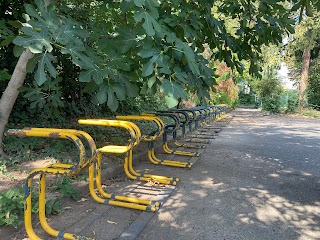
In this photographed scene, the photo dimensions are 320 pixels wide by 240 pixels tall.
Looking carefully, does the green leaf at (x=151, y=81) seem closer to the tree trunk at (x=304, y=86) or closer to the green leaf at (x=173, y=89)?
the green leaf at (x=173, y=89)

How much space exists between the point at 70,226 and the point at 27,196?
21.9 inches

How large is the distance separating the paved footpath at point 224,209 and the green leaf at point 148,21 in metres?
1.77

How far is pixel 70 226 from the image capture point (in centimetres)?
273

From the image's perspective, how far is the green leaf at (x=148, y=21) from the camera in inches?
93.2

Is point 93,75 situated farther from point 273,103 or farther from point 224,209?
point 273,103

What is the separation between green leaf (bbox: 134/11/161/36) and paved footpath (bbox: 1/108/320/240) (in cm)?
177

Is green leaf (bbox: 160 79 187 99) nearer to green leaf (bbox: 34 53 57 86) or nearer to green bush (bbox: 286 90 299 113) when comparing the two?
green leaf (bbox: 34 53 57 86)

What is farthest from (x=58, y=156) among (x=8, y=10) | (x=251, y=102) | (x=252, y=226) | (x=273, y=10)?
(x=251, y=102)

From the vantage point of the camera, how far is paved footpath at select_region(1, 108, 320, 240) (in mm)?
→ 2725

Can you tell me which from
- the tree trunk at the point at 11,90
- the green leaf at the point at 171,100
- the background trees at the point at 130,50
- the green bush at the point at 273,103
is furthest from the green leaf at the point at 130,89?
the green bush at the point at 273,103

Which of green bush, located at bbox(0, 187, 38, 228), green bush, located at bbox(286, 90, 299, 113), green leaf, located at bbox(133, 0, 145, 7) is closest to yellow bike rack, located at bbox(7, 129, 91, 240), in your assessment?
green bush, located at bbox(0, 187, 38, 228)

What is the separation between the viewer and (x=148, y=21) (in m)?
2.39

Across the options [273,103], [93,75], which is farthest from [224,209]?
[273,103]

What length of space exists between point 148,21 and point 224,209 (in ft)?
7.07
